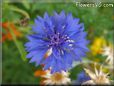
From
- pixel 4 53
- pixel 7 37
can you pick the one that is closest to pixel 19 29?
pixel 7 37

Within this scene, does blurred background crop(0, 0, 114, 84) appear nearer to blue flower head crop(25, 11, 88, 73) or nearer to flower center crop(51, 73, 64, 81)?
Answer: flower center crop(51, 73, 64, 81)

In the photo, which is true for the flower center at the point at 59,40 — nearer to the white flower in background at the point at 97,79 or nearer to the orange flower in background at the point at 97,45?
the white flower in background at the point at 97,79

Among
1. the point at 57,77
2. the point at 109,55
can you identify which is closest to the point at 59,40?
the point at 57,77

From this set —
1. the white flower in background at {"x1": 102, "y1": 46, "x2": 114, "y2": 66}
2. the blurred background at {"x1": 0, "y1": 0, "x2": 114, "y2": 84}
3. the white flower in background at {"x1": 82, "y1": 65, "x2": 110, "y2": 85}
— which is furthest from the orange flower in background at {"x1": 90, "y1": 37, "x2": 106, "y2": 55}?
the white flower in background at {"x1": 82, "y1": 65, "x2": 110, "y2": 85}

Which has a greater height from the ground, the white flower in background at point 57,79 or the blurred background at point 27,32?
the blurred background at point 27,32

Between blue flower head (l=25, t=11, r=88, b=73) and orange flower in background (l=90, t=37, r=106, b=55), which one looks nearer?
blue flower head (l=25, t=11, r=88, b=73)

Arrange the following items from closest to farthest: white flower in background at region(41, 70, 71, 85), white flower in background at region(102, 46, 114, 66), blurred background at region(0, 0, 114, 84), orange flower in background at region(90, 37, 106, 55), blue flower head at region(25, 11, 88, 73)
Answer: blue flower head at region(25, 11, 88, 73) → white flower in background at region(41, 70, 71, 85) → white flower in background at region(102, 46, 114, 66) → blurred background at region(0, 0, 114, 84) → orange flower in background at region(90, 37, 106, 55)

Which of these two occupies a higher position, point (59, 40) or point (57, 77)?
point (59, 40)

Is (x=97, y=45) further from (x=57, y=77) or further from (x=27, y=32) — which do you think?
(x=57, y=77)

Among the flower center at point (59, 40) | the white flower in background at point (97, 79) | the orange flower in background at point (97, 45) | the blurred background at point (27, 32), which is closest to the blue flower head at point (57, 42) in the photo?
the flower center at point (59, 40)

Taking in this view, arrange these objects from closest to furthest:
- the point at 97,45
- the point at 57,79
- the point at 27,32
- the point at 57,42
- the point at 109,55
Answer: the point at 57,42
the point at 57,79
the point at 109,55
the point at 27,32
the point at 97,45
